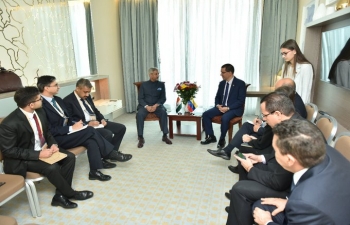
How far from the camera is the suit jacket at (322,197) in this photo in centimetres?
98

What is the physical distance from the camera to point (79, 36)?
432cm

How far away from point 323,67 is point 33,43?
3735mm

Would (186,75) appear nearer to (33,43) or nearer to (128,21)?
(128,21)

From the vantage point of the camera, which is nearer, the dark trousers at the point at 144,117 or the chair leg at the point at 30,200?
the chair leg at the point at 30,200

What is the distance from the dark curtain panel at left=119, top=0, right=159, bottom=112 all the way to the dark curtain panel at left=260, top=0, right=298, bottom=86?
2.22 metres

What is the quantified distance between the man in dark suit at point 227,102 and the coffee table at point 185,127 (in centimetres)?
11

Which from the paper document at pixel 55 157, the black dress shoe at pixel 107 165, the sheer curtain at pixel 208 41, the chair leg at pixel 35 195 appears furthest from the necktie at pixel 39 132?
the sheer curtain at pixel 208 41

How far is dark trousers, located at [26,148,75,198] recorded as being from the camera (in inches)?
82.7

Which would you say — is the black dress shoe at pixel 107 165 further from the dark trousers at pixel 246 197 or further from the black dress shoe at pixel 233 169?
the dark trousers at pixel 246 197

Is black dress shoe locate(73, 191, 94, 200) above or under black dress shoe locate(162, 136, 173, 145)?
under

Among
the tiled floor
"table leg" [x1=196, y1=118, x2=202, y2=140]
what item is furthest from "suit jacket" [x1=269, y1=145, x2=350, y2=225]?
"table leg" [x1=196, y1=118, x2=202, y2=140]

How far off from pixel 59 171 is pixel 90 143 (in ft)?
1.77

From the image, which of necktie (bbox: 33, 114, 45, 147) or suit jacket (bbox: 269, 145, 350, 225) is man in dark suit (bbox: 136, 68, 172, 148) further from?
suit jacket (bbox: 269, 145, 350, 225)

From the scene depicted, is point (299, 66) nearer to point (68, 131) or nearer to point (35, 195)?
point (68, 131)
